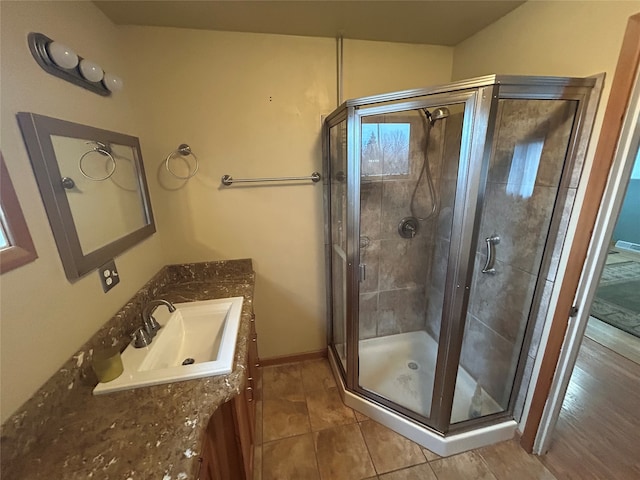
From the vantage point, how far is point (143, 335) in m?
1.18

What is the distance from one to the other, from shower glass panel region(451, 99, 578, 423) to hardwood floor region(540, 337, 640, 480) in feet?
1.19

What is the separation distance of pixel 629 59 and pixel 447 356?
1437mm

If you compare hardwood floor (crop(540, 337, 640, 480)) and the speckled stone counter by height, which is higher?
the speckled stone counter

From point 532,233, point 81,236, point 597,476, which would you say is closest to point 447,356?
point 532,233

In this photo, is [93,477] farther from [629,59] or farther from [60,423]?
[629,59]

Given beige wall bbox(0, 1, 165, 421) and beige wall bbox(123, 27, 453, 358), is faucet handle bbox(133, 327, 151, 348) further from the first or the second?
beige wall bbox(123, 27, 453, 358)

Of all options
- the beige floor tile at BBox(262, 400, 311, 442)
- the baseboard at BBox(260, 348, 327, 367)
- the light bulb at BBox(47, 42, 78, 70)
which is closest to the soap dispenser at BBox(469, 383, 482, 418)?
the beige floor tile at BBox(262, 400, 311, 442)

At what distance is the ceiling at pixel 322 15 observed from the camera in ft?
4.30

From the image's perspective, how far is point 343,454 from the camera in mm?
1542

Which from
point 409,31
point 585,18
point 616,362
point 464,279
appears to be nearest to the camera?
point 585,18

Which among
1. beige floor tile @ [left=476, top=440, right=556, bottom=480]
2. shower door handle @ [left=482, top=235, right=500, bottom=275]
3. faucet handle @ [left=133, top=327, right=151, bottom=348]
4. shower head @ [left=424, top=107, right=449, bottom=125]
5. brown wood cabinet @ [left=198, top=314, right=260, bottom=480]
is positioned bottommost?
beige floor tile @ [left=476, top=440, right=556, bottom=480]

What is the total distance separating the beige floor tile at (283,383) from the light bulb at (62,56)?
6.92 feet

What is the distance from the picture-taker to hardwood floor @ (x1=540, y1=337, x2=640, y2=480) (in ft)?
4.66

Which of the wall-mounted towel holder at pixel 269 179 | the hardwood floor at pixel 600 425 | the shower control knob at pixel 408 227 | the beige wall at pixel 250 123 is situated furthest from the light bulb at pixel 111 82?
the hardwood floor at pixel 600 425
